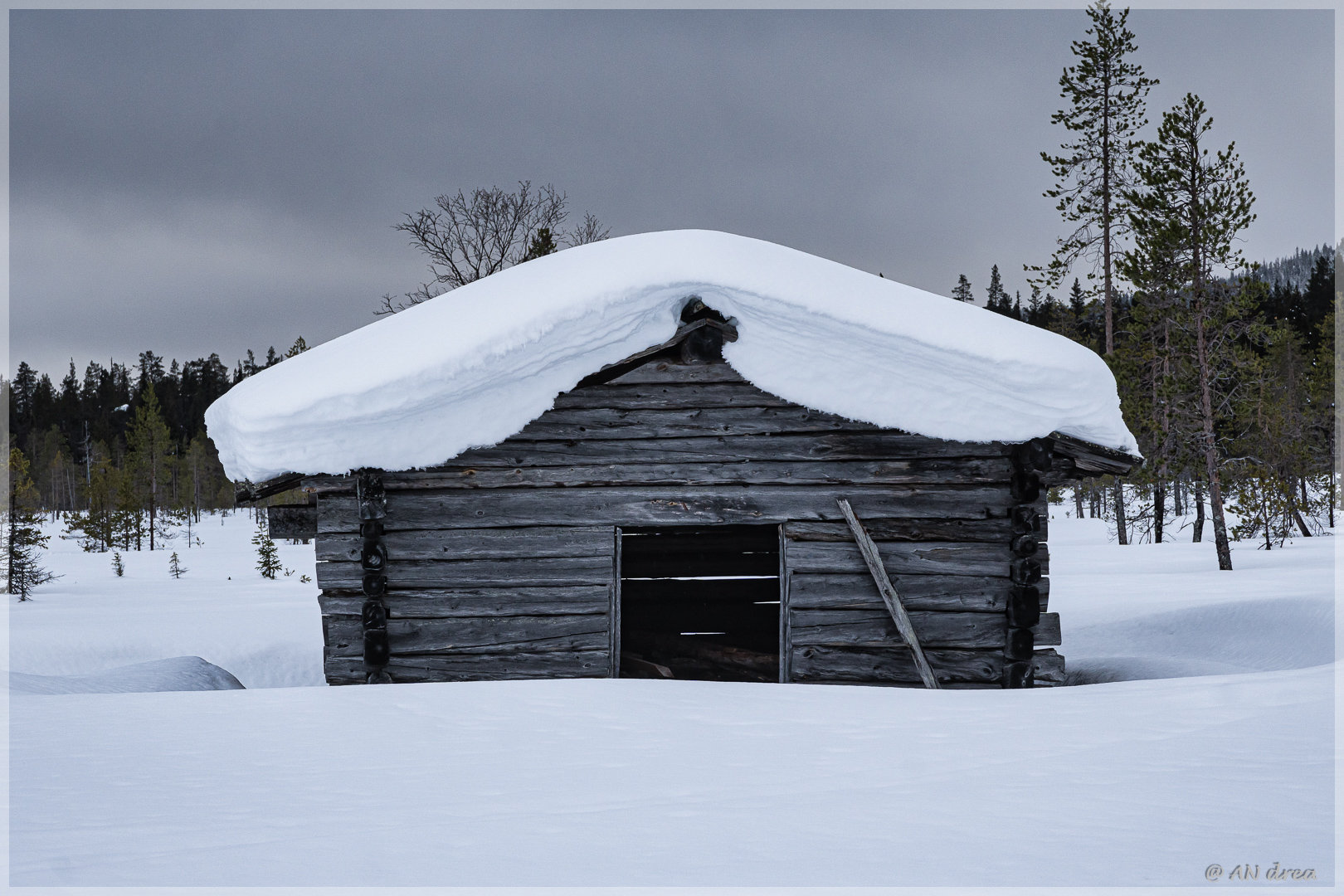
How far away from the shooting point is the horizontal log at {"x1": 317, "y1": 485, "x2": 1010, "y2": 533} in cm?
731

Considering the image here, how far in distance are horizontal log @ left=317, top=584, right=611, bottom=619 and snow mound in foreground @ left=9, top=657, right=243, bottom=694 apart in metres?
1.82

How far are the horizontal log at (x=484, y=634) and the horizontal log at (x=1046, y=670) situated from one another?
3.50 metres

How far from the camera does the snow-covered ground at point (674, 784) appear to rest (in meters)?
2.92

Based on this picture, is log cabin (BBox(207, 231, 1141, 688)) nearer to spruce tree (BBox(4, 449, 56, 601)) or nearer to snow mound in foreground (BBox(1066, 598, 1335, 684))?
snow mound in foreground (BBox(1066, 598, 1335, 684))

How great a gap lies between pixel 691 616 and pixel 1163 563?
13.5m

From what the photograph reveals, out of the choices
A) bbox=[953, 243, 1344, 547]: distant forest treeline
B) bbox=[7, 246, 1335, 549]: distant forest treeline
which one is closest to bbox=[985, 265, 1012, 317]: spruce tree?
bbox=[7, 246, 1335, 549]: distant forest treeline

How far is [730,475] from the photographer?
24.1 ft

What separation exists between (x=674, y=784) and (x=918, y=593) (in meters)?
4.08

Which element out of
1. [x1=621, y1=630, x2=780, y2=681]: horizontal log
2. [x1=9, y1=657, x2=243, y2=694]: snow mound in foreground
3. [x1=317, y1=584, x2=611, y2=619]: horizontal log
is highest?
[x1=317, y1=584, x2=611, y2=619]: horizontal log

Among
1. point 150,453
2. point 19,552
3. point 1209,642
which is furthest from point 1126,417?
point 150,453

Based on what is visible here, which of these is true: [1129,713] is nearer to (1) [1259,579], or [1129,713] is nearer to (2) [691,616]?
(2) [691,616]

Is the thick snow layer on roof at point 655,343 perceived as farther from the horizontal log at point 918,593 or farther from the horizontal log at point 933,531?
A: the horizontal log at point 918,593

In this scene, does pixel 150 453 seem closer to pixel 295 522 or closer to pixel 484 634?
pixel 295 522

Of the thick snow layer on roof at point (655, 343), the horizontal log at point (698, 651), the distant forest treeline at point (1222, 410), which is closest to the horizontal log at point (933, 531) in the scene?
the thick snow layer on roof at point (655, 343)
